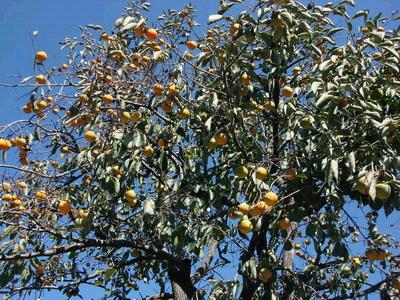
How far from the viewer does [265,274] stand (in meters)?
2.72

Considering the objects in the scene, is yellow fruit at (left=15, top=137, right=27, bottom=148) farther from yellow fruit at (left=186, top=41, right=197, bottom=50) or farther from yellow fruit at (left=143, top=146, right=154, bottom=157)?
yellow fruit at (left=186, top=41, right=197, bottom=50)

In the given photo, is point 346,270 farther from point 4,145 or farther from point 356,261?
point 4,145

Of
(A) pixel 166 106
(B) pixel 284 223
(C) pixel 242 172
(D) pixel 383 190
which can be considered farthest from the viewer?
(A) pixel 166 106

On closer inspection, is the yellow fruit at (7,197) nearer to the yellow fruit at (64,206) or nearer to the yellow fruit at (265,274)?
the yellow fruit at (64,206)

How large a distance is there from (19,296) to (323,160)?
2040 mm

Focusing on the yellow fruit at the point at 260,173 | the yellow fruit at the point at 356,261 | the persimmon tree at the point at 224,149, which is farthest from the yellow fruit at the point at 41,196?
the yellow fruit at the point at 356,261

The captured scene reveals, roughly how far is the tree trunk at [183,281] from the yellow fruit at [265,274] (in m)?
0.68

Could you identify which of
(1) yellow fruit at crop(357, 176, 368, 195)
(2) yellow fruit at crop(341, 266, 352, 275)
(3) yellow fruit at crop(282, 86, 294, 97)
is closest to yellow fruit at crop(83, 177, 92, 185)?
(3) yellow fruit at crop(282, 86, 294, 97)

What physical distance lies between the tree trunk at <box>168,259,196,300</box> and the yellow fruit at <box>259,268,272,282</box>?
2.22 feet

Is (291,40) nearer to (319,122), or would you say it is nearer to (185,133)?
(319,122)

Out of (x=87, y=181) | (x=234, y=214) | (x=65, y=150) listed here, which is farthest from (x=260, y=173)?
(x=65, y=150)

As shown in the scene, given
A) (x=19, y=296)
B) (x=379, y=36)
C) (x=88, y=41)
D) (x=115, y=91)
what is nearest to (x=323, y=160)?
(x=379, y=36)

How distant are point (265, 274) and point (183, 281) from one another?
78cm

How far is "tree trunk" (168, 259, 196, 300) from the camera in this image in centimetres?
329
